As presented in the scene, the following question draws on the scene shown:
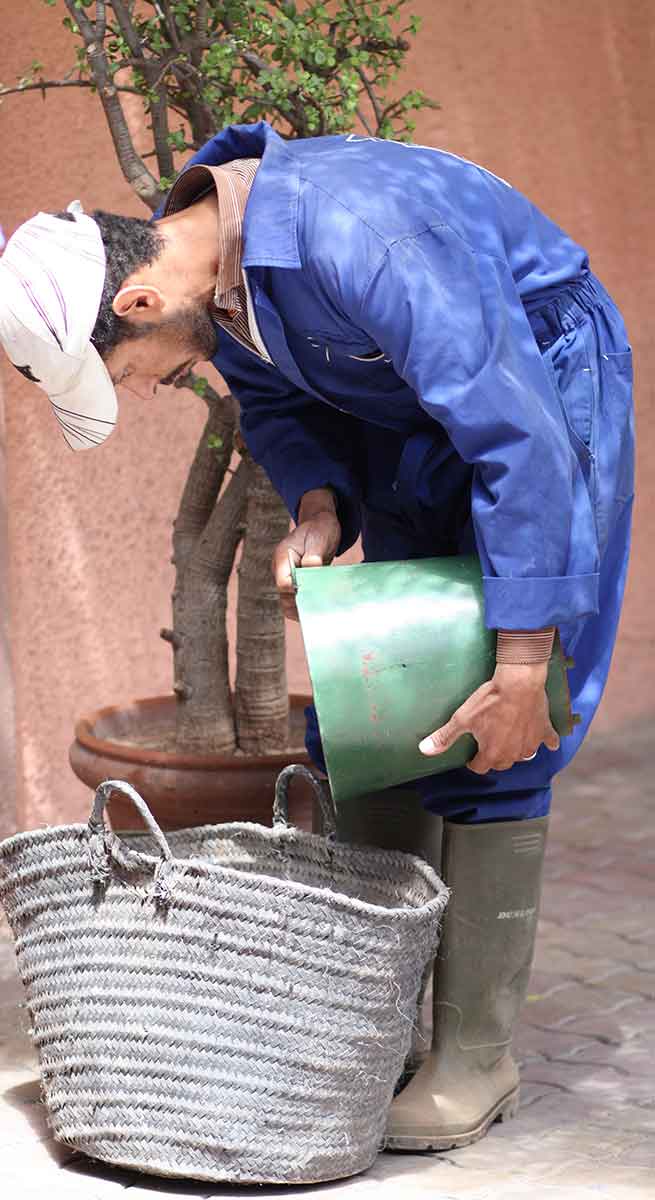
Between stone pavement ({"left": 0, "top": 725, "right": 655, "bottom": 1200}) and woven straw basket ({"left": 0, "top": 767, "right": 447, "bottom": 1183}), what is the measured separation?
75mm

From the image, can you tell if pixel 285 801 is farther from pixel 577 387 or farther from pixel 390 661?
pixel 577 387

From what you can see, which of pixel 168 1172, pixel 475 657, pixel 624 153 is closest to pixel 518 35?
pixel 624 153

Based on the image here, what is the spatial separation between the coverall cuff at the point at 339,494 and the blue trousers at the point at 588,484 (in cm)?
4

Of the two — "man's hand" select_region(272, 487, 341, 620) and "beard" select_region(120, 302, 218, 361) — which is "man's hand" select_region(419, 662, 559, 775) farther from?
"beard" select_region(120, 302, 218, 361)

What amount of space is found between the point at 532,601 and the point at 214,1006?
71cm

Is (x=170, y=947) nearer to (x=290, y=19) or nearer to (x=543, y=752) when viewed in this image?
(x=543, y=752)

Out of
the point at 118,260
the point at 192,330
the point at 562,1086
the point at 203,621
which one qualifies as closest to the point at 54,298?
the point at 118,260

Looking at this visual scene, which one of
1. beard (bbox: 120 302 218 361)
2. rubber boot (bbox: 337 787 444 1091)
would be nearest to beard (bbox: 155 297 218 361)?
beard (bbox: 120 302 218 361)

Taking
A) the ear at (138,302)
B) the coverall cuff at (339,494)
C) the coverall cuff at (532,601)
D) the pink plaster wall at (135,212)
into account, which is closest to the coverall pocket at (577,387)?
the coverall cuff at (532,601)

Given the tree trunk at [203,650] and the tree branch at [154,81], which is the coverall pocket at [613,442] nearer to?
the tree branch at [154,81]

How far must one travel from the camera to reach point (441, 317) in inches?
88.9

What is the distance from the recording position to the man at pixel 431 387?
90.4 inches

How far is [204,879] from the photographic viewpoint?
95.4 inches

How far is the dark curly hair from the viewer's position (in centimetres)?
242
